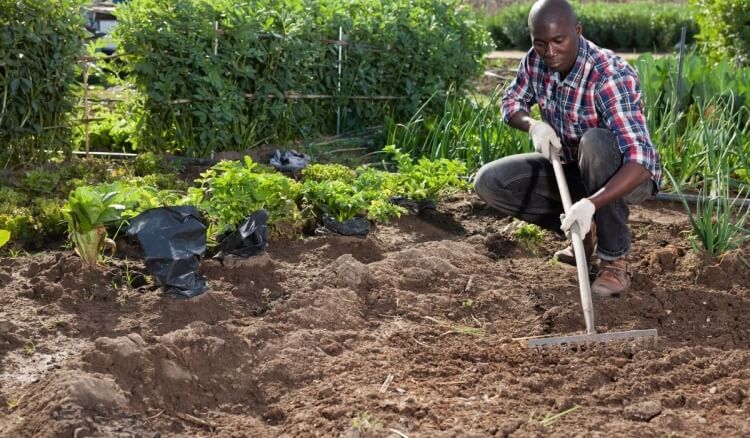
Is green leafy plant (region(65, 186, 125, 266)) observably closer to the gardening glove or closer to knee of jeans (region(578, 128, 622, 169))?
the gardening glove

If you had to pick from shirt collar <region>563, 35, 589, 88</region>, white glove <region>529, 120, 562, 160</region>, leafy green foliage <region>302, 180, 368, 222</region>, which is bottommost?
leafy green foliage <region>302, 180, 368, 222</region>

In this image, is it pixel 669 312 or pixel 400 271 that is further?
pixel 400 271

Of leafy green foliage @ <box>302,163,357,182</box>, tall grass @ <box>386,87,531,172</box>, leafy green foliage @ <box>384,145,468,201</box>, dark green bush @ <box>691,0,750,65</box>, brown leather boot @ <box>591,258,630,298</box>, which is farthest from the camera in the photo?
dark green bush @ <box>691,0,750,65</box>

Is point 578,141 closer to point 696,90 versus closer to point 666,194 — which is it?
point 666,194

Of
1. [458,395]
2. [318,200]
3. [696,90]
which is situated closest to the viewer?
[458,395]

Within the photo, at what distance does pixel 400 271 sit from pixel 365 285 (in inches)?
9.6

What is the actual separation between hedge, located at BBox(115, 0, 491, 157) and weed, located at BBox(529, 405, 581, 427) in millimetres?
3834

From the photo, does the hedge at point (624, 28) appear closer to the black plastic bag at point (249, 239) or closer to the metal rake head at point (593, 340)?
the black plastic bag at point (249, 239)

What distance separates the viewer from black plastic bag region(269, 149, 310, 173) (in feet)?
19.5

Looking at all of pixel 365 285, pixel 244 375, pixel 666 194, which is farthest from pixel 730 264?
pixel 244 375

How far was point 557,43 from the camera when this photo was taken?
3764 millimetres

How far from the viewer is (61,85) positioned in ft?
18.6

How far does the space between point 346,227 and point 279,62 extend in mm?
2450

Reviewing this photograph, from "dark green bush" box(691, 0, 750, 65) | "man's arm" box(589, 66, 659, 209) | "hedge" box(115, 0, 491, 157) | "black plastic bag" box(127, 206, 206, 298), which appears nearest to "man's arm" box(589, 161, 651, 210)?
"man's arm" box(589, 66, 659, 209)
